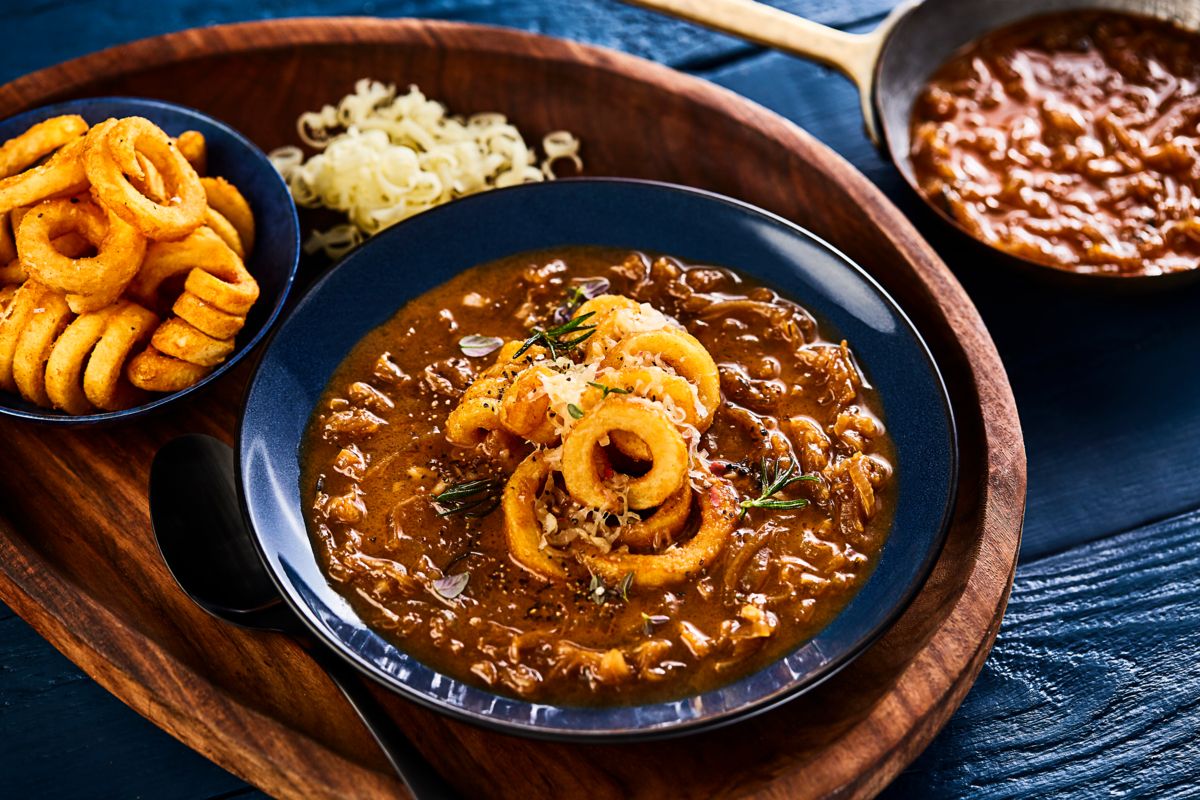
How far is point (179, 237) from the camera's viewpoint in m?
4.37

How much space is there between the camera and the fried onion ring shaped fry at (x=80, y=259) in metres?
4.15

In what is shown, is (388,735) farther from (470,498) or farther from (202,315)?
(202,315)

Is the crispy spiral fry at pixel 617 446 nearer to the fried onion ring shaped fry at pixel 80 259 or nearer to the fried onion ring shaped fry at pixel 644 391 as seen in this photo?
the fried onion ring shaped fry at pixel 644 391

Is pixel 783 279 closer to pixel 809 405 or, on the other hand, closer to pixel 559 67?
pixel 809 405

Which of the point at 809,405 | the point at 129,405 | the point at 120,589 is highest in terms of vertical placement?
the point at 809,405

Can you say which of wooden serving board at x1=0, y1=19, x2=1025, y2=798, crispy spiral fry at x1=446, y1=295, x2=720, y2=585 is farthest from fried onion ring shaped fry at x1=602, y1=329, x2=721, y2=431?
wooden serving board at x1=0, y1=19, x2=1025, y2=798

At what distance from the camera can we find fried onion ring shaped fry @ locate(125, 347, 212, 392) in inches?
168

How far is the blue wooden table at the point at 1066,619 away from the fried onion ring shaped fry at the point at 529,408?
1575 mm

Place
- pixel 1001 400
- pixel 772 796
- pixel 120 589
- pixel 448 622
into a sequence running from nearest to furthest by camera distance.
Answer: pixel 772 796 → pixel 448 622 → pixel 120 589 → pixel 1001 400

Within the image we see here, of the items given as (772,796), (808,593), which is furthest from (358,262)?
(772,796)

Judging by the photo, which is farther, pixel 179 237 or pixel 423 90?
pixel 423 90

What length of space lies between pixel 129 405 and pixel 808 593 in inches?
105

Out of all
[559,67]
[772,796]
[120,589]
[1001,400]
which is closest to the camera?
[772,796]

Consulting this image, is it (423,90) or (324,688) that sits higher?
(423,90)
